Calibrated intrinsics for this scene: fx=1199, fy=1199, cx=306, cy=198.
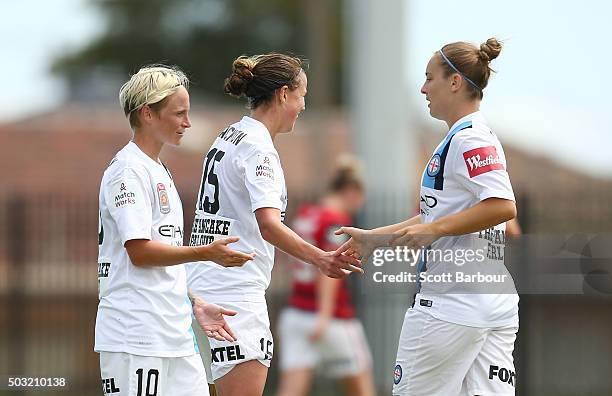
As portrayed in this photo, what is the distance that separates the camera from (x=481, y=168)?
541 cm

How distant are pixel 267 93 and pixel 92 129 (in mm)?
21394

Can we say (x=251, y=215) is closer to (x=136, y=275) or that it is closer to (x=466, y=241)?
(x=136, y=275)

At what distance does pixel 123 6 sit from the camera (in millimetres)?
46500

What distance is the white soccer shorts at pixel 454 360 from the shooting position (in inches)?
217

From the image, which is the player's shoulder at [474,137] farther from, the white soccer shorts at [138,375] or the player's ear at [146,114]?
the white soccer shorts at [138,375]

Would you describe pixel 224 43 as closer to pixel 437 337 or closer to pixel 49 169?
pixel 49 169

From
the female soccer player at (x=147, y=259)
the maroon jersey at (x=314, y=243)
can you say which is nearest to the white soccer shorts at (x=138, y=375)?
the female soccer player at (x=147, y=259)

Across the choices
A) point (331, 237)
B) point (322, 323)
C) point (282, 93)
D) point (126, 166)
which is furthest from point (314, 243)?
point (126, 166)

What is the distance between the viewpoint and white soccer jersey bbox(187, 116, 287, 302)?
18.7ft

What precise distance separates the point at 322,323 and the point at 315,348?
0.75 feet

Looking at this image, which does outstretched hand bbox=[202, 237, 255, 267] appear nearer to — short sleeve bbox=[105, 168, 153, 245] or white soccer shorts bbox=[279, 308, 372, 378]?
short sleeve bbox=[105, 168, 153, 245]

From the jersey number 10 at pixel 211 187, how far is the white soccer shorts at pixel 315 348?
14.1ft

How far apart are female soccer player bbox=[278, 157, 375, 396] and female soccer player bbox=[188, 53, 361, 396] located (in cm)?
404

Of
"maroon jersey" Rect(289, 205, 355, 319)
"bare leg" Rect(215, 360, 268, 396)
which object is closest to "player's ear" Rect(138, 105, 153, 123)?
"bare leg" Rect(215, 360, 268, 396)
